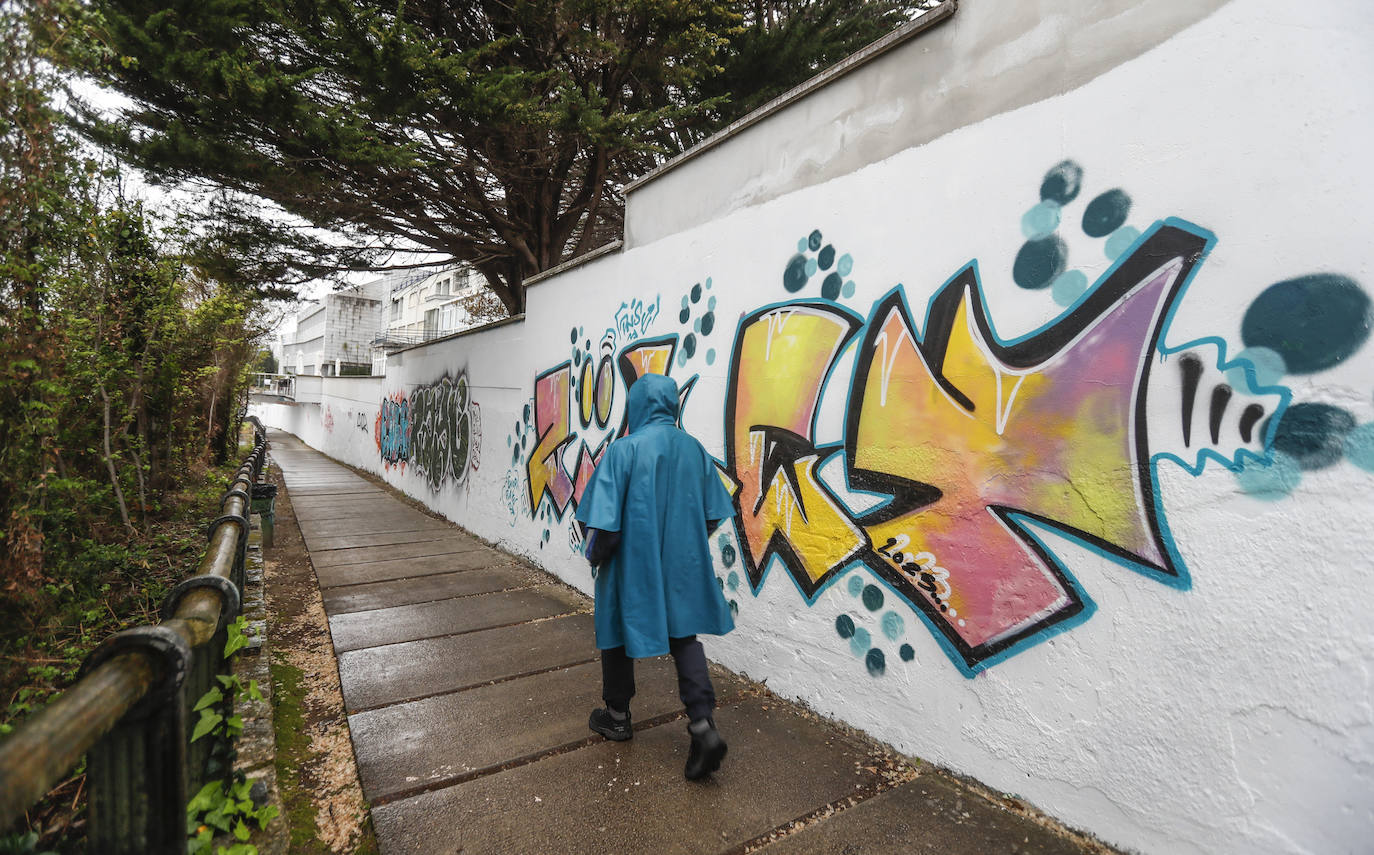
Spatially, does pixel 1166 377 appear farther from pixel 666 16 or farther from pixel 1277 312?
pixel 666 16

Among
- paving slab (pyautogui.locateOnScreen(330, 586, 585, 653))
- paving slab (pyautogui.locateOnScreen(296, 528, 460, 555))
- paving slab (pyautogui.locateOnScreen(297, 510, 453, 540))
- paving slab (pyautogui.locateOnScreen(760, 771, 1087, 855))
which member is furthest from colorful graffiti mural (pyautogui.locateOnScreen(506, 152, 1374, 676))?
paving slab (pyautogui.locateOnScreen(297, 510, 453, 540))

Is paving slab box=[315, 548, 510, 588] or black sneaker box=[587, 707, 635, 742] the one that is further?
paving slab box=[315, 548, 510, 588]

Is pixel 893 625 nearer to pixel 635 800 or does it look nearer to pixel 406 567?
pixel 635 800

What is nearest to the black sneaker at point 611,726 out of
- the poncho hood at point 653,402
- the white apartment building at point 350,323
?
the poncho hood at point 653,402

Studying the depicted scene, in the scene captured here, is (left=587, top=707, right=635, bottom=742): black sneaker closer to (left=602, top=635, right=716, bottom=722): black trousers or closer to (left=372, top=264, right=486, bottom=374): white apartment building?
(left=602, top=635, right=716, bottom=722): black trousers

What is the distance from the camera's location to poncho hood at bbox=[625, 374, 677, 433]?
280cm

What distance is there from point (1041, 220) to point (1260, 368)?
0.91 meters

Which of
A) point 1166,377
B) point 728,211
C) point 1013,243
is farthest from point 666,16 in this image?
A: point 1166,377

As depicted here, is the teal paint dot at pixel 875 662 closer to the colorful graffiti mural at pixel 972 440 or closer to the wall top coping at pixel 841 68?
the colorful graffiti mural at pixel 972 440

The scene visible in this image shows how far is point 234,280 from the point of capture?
787cm

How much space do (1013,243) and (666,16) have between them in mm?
4669

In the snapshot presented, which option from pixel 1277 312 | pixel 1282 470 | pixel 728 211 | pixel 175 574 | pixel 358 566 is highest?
pixel 728 211

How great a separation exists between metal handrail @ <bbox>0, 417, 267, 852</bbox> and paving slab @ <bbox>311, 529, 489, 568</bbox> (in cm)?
453

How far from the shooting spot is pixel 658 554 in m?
2.68
